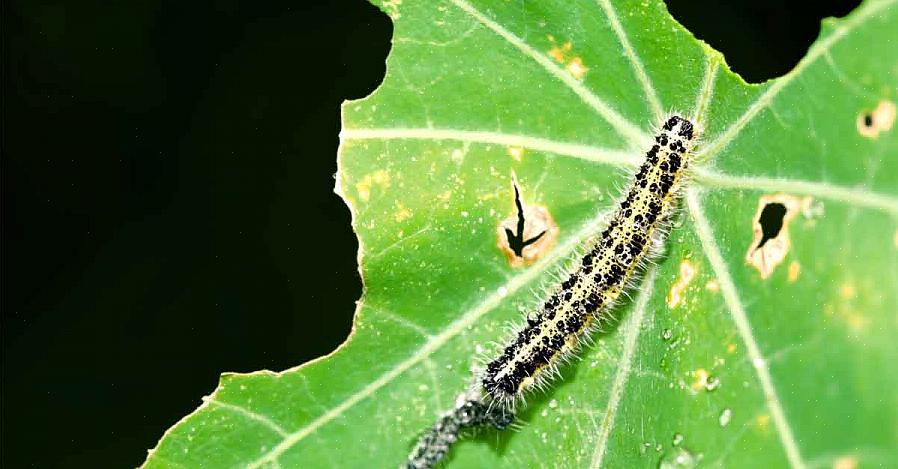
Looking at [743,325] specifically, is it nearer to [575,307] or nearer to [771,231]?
[771,231]

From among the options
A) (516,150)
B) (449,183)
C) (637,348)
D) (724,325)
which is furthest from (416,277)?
(724,325)

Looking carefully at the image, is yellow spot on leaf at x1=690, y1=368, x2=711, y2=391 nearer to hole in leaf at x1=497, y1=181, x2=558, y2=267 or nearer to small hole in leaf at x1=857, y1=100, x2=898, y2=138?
hole in leaf at x1=497, y1=181, x2=558, y2=267

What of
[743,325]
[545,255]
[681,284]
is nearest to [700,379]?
[743,325]

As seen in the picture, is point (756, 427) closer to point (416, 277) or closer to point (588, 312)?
point (588, 312)

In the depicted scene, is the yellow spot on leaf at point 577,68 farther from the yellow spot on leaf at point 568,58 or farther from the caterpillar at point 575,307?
the caterpillar at point 575,307

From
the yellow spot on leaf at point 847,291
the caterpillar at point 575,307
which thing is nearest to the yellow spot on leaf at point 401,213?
the caterpillar at point 575,307

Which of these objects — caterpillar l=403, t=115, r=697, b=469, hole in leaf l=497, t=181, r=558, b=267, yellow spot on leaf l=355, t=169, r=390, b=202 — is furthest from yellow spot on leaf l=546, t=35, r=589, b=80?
yellow spot on leaf l=355, t=169, r=390, b=202
